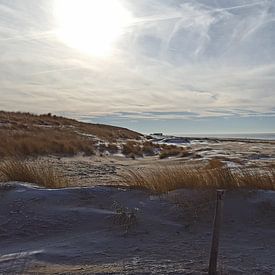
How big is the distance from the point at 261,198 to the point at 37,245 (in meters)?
4.02

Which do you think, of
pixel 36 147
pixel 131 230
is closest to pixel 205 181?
pixel 131 230

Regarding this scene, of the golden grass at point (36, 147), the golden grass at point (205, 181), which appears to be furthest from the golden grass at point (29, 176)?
the golden grass at point (36, 147)

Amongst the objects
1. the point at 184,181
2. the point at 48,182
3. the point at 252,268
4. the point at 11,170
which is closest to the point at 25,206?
the point at 48,182

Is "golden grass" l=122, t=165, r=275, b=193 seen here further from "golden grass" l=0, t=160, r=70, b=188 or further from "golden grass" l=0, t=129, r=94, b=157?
"golden grass" l=0, t=129, r=94, b=157

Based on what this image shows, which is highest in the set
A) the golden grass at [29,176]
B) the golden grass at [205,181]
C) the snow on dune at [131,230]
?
the golden grass at [205,181]

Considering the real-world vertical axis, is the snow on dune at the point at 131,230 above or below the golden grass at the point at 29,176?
below

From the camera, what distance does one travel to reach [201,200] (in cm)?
710

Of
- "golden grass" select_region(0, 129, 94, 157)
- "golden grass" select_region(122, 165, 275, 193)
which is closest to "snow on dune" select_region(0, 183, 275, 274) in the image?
"golden grass" select_region(122, 165, 275, 193)

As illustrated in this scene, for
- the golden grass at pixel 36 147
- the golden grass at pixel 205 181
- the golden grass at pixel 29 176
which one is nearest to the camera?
the golden grass at pixel 205 181

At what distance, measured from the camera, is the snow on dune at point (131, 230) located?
4.88 meters

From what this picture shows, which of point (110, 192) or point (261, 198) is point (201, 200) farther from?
point (110, 192)

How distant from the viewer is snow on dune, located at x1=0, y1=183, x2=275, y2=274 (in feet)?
16.0

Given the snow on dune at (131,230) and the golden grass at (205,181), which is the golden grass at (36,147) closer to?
the golden grass at (205,181)

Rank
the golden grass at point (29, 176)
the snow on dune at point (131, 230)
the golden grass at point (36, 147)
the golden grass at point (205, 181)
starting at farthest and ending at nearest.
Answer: the golden grass at point (36, 147) < the golden grass at point (29, 176) < the golden grass at point (205, 181) < the snow on dune at point (131, 230)
